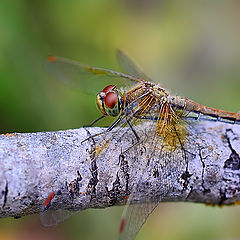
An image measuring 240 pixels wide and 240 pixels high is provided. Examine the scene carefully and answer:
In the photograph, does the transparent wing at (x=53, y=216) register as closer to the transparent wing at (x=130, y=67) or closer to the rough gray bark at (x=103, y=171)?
the rough gray bark at (x=103, y=171)

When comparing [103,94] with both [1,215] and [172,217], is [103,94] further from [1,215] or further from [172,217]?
[172,217]

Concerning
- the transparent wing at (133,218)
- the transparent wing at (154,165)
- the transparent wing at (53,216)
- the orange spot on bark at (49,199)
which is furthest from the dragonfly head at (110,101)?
the orange spot on bark at (49,199)

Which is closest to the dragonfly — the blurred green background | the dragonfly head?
the dragonfly head

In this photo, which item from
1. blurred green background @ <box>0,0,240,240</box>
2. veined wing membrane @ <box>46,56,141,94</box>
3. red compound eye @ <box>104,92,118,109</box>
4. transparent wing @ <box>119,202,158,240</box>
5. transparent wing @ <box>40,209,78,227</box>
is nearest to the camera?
transparent wing @ <box>40,209,78,227</box>

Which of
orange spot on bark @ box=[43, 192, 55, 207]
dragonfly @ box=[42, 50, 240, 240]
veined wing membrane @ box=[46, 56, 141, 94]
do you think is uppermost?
veined wing membrane @ box=[46, 56, 141, 94]

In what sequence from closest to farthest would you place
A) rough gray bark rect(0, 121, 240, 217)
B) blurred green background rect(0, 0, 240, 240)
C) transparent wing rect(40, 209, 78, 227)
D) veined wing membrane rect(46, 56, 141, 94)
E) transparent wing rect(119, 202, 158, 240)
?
rough gray bark rect(0, 121, 240, 217) → transparent wing rect(40, 209, 78, 227) → transparent wing rect(119, 202, 158, 240) → veined wing membrane rect(46, 56, 141, 94) → blurred green background rect(0, 0, 240, 240)

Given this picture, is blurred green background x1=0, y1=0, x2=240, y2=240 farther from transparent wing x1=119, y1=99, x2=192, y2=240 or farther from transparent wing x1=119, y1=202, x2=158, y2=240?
transparent wing x1=119, y1=202, x2=158, y2=240
